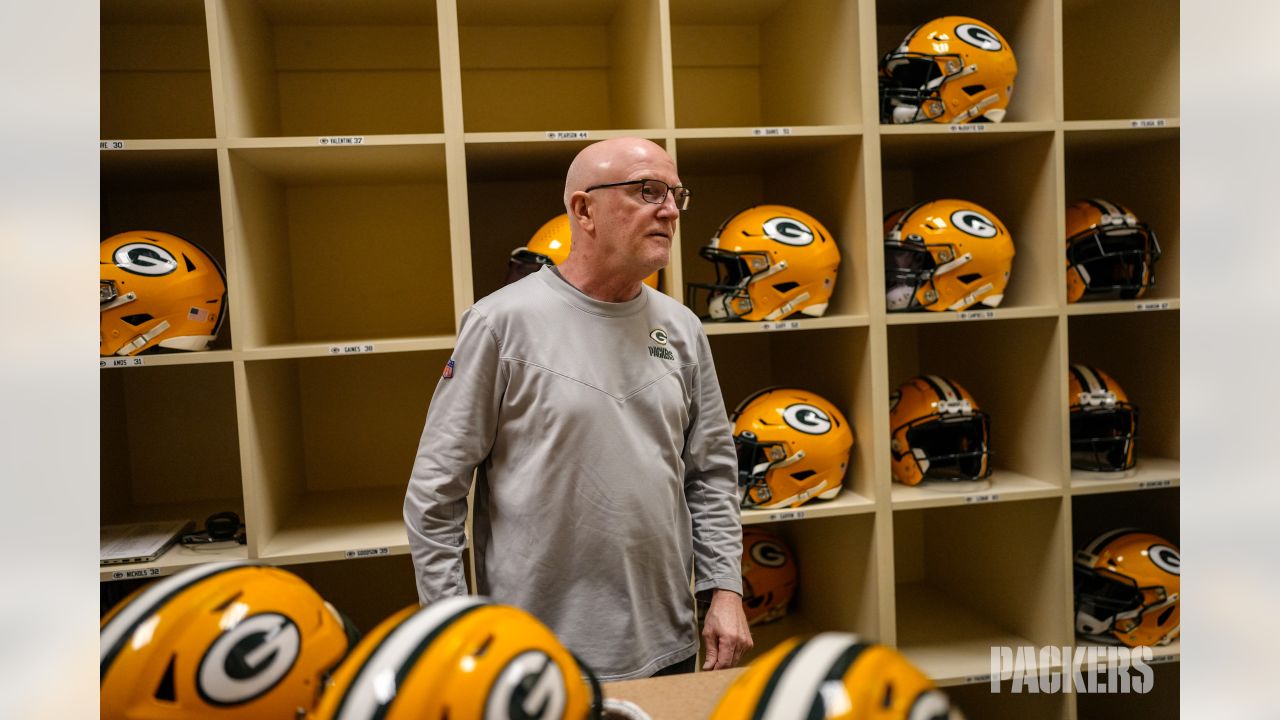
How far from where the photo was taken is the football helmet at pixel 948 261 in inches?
80.7

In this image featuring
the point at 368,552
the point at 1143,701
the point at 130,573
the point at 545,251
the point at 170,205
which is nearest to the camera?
the point at 130,573

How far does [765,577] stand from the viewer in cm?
231

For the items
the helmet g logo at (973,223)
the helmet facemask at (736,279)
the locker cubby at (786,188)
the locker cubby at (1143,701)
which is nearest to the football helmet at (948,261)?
the helmet g logo at (973,223)

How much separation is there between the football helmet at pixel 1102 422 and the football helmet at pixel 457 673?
6.58ft

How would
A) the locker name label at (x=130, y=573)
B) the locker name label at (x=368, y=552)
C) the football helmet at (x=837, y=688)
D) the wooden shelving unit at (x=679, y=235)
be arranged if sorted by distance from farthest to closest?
the wooden shelving unit at (x=679, y=235) → the locker name label at (x=368, y=552) → the locker name label at (x=130, y=573) → the football helmet at (x=837, y=688)

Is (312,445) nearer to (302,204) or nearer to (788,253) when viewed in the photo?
(302,204)

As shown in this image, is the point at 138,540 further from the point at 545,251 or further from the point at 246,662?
the point at 246,662

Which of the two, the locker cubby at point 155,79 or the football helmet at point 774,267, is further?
the locker cubby at point 155,79

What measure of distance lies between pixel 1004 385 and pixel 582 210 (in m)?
1.48

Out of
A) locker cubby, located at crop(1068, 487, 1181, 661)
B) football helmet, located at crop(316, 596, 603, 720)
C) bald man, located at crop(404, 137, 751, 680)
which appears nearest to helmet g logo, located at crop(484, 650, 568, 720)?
football helmet, located at crop(316, 596, 603, 720)

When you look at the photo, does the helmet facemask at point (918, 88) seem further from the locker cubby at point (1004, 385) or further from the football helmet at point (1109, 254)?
the locker cubby at point (1004, 385)

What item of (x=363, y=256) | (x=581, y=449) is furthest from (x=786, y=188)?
(x=581, y=449)

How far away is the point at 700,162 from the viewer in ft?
7.40

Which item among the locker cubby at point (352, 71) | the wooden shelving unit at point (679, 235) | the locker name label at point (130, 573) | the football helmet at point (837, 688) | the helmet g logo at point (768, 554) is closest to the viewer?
the football helmet at point (837, 688)
